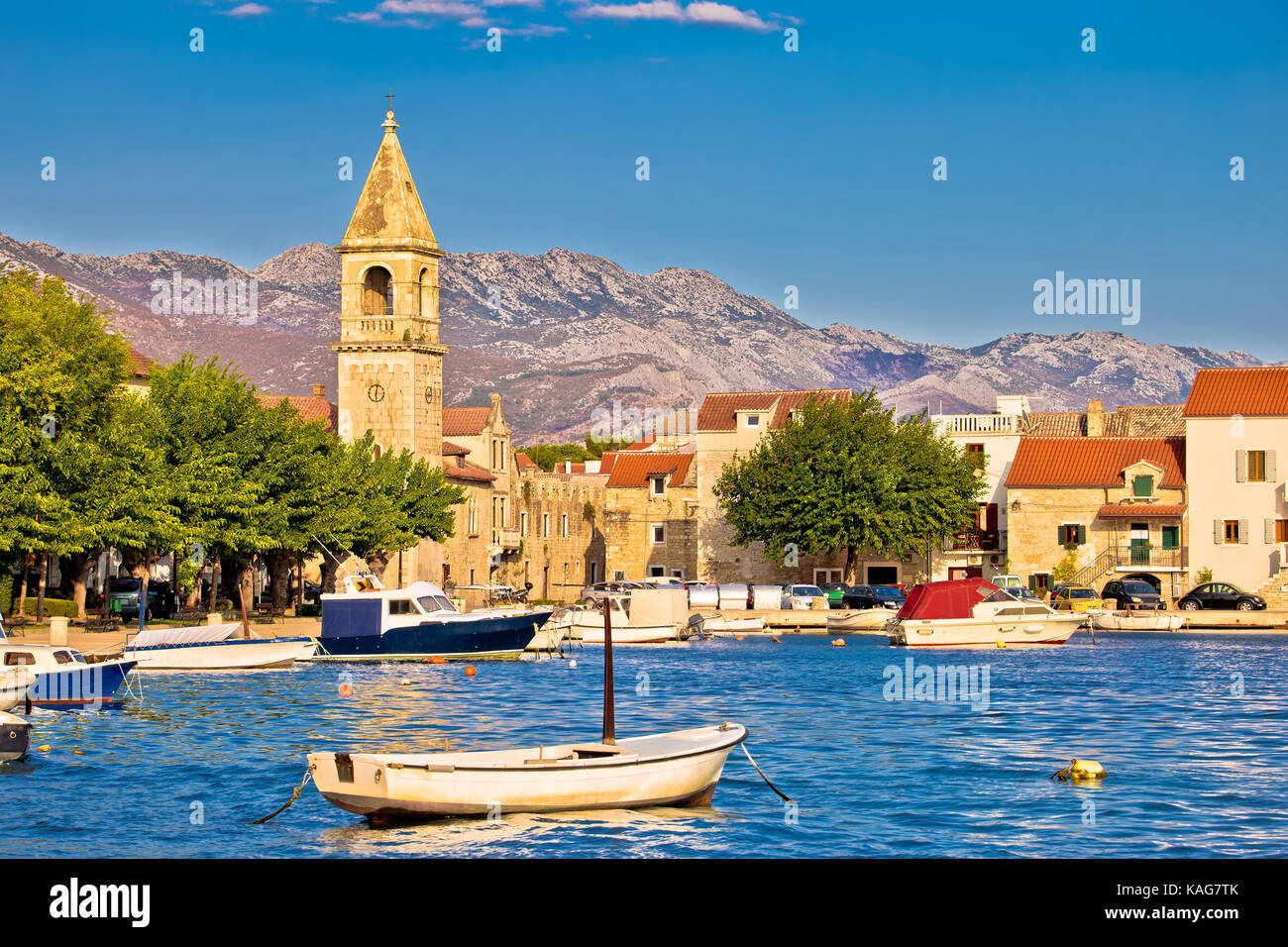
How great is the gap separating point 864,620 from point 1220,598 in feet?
60.4

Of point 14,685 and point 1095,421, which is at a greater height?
point 1095,421

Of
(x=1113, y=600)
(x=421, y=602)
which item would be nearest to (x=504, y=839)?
(x=421, y=602)

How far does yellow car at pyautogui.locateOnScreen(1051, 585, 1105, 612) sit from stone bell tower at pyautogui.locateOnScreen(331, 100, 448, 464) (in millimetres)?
35346

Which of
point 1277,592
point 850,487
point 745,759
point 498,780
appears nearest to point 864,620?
point 850,487

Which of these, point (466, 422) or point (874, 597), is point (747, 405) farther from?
point (874, 597)

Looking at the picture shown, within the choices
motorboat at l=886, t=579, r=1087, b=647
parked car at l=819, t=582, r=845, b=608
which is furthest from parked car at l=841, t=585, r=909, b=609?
motorboat at l=886, t=579, r=1087, b=647

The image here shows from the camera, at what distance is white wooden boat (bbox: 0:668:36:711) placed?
3138cm

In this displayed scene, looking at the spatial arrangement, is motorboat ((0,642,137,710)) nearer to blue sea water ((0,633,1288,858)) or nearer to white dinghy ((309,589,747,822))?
blue sea water ((0,633,1288,858))

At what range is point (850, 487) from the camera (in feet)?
262
